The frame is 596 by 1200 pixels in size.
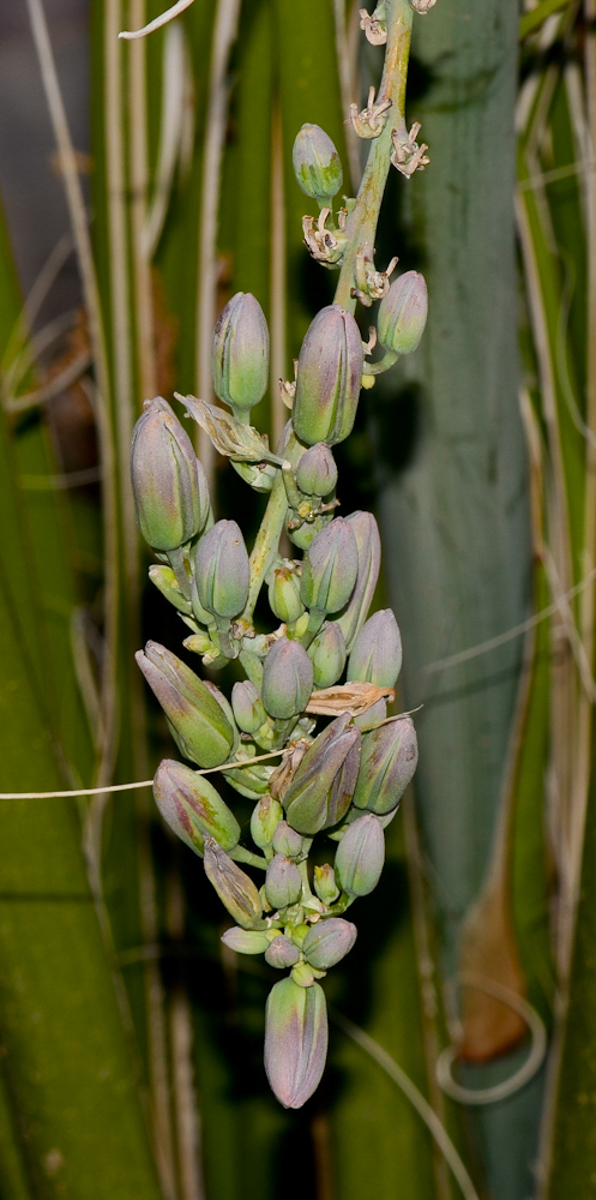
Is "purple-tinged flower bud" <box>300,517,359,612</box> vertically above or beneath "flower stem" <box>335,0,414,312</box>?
beneath

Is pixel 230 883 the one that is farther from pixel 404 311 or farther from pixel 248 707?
pixel 404 311

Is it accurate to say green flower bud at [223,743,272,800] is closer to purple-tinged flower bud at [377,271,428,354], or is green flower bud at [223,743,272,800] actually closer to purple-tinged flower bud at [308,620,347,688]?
purple-tinged flower bud at [308,620,347,688]

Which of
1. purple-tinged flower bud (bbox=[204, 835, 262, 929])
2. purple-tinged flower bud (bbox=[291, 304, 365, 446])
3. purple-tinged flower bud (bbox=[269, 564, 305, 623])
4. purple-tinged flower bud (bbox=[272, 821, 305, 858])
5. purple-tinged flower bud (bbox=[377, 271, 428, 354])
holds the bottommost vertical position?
purple-tinged flower bud (bbox=[204, 835, 262, 929])

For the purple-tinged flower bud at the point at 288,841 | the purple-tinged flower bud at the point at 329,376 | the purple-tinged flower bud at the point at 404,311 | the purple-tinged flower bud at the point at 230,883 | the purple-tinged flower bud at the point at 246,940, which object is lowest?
the purple-tinged flower bud at the point at 246,940

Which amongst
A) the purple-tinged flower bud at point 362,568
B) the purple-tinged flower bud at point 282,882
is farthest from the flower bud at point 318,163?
the purple-tinged flower bud at point 282,882

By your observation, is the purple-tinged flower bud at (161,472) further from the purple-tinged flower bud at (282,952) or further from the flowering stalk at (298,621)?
the purple-tinged flower bud at (282,952)

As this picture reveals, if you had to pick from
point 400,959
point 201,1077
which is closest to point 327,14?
point 400,959

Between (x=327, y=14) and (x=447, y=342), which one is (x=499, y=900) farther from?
(x=327, y=14)

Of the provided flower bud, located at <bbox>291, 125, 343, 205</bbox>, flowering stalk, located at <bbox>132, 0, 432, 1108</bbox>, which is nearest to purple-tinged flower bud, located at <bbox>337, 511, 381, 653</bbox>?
flowering stalk, located at <bbox>132, 0, 432, 1108</bbox>
